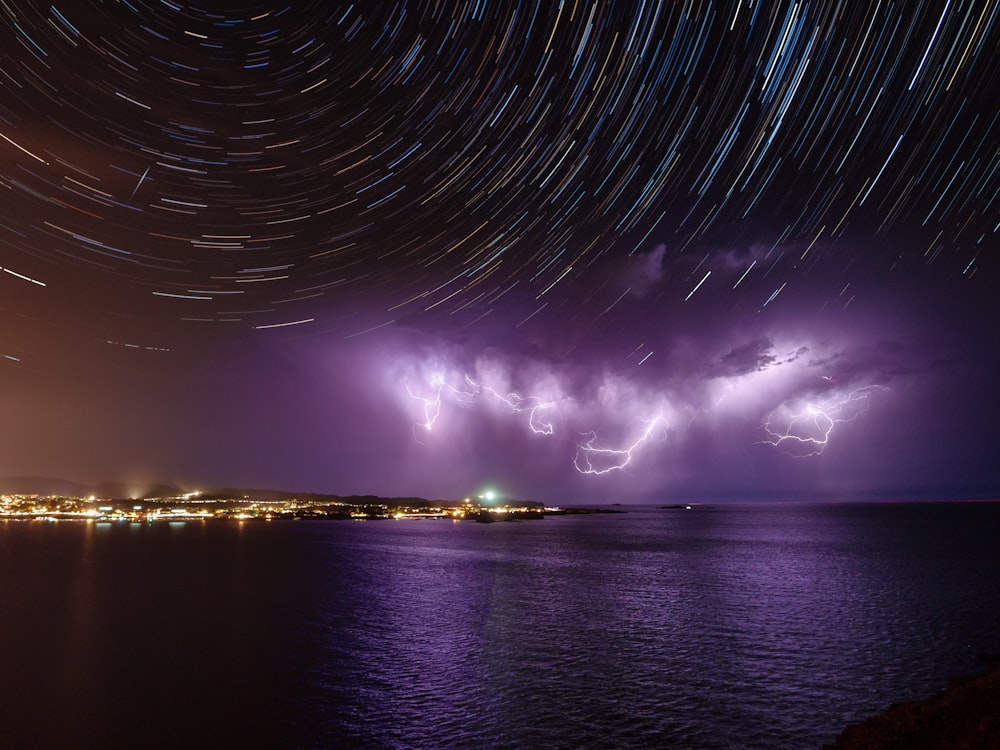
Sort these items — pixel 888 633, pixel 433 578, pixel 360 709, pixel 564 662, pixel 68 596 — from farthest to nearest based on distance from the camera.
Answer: pixel 433 578, pixel 68 596, pixel 888 633, pixel 564 662, pixel 360 709

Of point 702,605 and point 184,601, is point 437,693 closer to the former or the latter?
point 702,605

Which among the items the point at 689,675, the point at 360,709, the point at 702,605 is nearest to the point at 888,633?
the point at 702,605

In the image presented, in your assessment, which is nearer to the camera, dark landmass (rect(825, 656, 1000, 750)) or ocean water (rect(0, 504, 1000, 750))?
dark landmass (rect(825, 656, 1000, 750))

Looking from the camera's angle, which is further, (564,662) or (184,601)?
(184,601)

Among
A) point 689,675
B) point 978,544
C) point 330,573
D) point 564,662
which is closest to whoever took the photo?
point 689,675

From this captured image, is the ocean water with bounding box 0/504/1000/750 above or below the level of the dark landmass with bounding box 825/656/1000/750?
below
